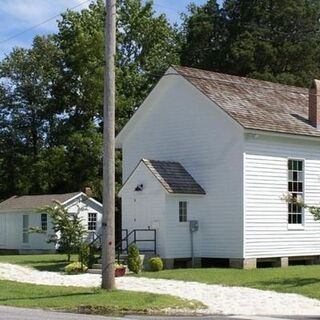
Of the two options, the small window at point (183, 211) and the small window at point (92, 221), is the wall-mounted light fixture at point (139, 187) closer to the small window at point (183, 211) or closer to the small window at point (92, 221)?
the small window at point (183, 211)

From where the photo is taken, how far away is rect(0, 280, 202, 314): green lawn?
16.9 metres

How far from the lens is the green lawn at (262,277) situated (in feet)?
→ 67.8

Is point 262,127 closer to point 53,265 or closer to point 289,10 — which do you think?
point 53,265

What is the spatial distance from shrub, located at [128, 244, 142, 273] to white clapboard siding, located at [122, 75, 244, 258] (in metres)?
2.29

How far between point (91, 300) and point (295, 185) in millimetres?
14175

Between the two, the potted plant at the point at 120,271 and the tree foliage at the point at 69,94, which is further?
the tree foliage at the point at 69,94

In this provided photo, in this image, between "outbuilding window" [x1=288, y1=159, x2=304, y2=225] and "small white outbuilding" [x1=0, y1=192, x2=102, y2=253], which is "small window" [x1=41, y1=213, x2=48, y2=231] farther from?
"outbuilding window" [x1=288, y1=159, x2=304, y2=225]

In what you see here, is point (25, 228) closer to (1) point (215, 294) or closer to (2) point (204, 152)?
(2) point (204, 152)

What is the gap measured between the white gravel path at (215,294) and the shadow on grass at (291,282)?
1117 millimetres

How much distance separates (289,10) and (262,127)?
29.1m

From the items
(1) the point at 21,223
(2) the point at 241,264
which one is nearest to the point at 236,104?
(2) the point at 241,264

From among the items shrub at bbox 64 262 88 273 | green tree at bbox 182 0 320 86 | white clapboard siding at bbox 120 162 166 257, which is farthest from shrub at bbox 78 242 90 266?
green tree at bbox 182 0 320 86

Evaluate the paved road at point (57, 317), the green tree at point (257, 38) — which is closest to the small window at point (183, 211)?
the paved road at point (57, 317)

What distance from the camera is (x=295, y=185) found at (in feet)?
98.0
